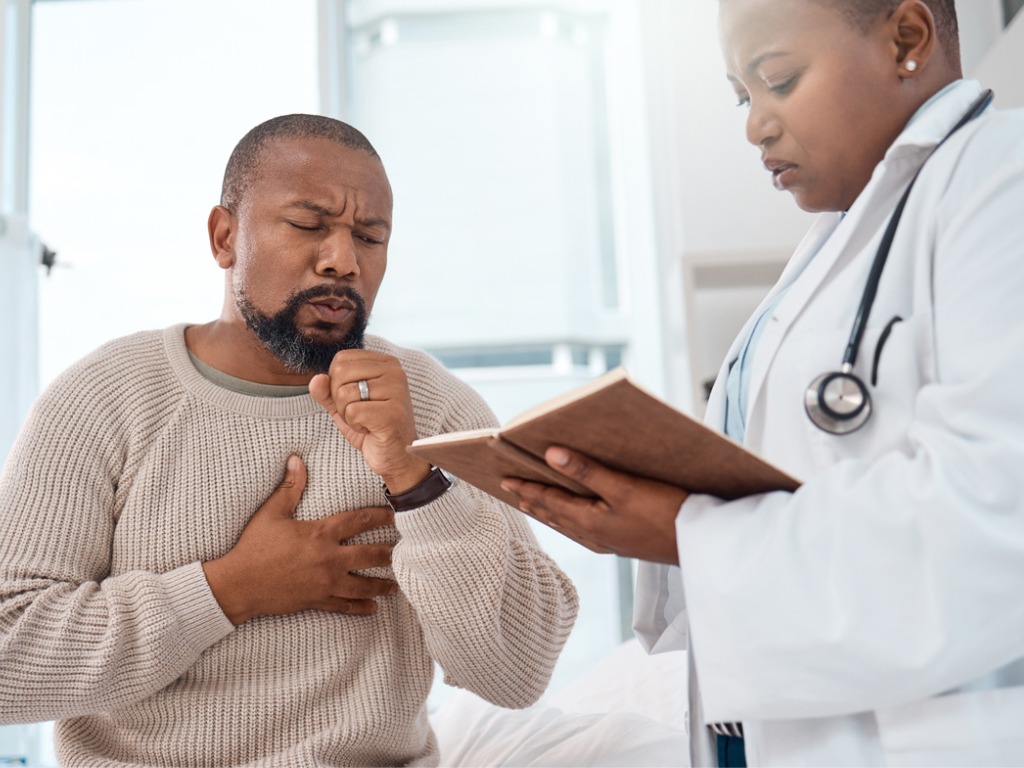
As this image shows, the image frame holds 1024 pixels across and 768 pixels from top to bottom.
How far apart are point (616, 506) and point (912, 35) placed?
54cm

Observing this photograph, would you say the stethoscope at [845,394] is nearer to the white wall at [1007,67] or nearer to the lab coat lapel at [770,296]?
the lab coat lapel at [770,296]

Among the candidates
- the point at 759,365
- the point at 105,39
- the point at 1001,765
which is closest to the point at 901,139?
the point at 759,365

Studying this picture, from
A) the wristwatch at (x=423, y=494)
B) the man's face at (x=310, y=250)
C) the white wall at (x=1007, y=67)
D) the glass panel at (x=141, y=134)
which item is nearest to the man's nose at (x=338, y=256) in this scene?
the man's face at (x=310, y=250)

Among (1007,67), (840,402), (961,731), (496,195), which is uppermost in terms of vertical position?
(496,195)

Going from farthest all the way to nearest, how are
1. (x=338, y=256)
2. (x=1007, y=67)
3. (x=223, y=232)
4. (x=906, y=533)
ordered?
(x=1007, y=67)
(x=223, y=232)
(x=338, y=256)
(x=906, y=533)

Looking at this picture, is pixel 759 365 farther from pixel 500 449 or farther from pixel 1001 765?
pixel 1001 765

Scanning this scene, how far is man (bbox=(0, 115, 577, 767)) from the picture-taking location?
1.33 m

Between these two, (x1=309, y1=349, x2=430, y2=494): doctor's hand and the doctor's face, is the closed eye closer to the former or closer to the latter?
the doctor's face

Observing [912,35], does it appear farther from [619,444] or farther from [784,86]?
[619,444]

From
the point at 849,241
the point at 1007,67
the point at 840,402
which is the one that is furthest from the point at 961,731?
the point at 1007,67

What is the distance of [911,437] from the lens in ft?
2.71

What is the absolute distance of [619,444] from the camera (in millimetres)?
851

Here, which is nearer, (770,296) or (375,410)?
(770,296)

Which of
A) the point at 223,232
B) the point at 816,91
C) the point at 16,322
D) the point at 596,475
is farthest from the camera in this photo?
the point at 16,322
